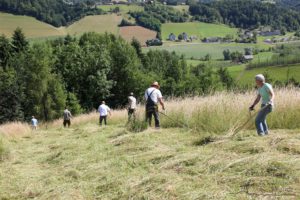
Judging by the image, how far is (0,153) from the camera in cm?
1047

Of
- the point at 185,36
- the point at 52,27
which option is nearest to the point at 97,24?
the point at 52,27

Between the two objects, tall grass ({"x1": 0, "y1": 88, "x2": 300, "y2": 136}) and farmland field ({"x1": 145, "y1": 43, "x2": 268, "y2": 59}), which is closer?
tall grass ({"x1": 0, "y1": 88, "x2": 300, "y2": 136})

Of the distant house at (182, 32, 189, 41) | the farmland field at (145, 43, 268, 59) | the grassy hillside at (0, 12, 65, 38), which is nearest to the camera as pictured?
the grassy hillside at (0, 12, 65, 38)

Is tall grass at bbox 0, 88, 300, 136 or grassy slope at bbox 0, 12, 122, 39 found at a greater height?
grassy slope at bbox 0, 12, 122, 39

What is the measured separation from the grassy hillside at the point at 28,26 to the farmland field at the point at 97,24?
588 cm

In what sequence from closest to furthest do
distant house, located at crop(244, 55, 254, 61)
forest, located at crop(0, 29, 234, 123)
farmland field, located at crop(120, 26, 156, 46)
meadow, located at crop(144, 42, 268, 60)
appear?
forest, located at crop(0, 29, 234, 123), distant house, located at crop(244, 55, 254, 61), meadow, located at crop(144, 42, 268, 60), farmland field, located at crop(120, 26, 156, 46)

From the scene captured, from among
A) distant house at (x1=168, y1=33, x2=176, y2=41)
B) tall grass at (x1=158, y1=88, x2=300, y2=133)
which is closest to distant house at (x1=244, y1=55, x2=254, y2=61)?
distant house at (x1=168, y1=33, x2=176, y2=41)

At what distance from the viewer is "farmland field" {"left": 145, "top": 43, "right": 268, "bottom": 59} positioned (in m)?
118

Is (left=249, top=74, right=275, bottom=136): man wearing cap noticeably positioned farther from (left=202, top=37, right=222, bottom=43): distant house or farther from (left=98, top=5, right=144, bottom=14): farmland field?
(left=98, top=5, right=144, bottom=14): farmland field

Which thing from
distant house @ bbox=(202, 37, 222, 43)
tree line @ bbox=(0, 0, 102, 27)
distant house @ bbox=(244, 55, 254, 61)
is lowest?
distant house @ bbox=(244, 55, 254, 61)

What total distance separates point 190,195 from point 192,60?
4029 inches

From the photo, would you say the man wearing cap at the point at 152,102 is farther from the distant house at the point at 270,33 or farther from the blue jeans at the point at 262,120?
the distant house at the point at 270,33

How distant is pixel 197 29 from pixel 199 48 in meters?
28.6

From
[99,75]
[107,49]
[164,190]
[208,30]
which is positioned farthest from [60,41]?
[208,30]
